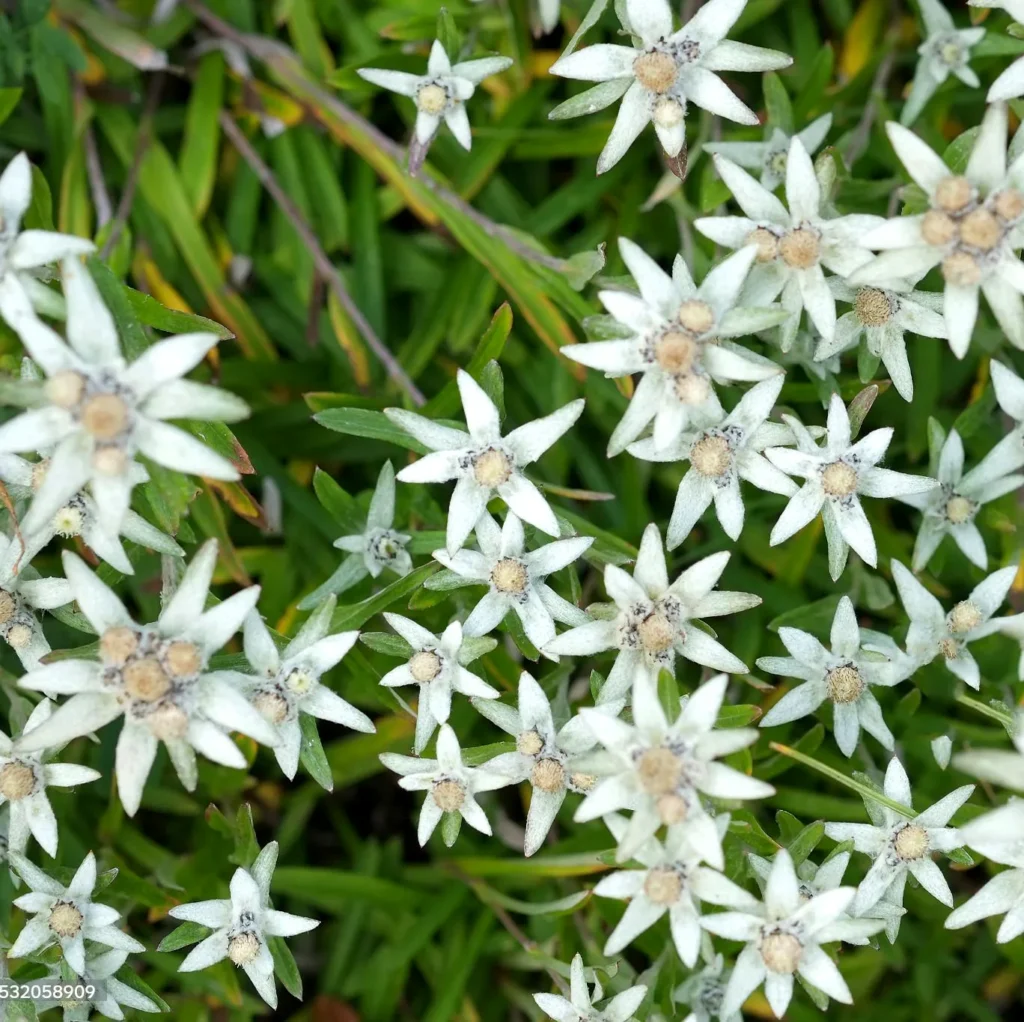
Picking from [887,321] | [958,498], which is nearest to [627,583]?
[887,321]

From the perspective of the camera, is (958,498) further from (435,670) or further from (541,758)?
(435,670)

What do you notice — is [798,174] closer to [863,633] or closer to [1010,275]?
[1010,275]

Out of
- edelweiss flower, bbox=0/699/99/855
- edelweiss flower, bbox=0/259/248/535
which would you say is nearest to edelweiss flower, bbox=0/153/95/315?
edelweiss flower, bbox=0/259/248/535

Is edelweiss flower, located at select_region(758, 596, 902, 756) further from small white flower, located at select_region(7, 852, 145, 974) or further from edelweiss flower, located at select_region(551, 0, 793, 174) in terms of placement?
small white flower, located at select_region(7, 852, 145, 974)

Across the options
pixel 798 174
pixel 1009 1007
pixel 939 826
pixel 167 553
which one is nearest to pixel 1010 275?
pixel 798 174

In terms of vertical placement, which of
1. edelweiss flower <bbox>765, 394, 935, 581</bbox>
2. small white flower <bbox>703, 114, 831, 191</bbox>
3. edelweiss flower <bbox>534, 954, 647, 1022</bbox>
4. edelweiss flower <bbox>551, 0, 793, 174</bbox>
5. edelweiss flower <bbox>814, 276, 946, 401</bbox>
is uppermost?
edelweiss flower <bbox>551, 0, 793, 174</bbox>

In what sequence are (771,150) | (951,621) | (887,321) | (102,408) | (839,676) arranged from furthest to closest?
(771,150)
(951,621)
(839,676)
(887,321)
(102,408)

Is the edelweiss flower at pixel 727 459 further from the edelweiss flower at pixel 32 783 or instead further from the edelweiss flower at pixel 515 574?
the edelweiss flower at pixel 32 783
